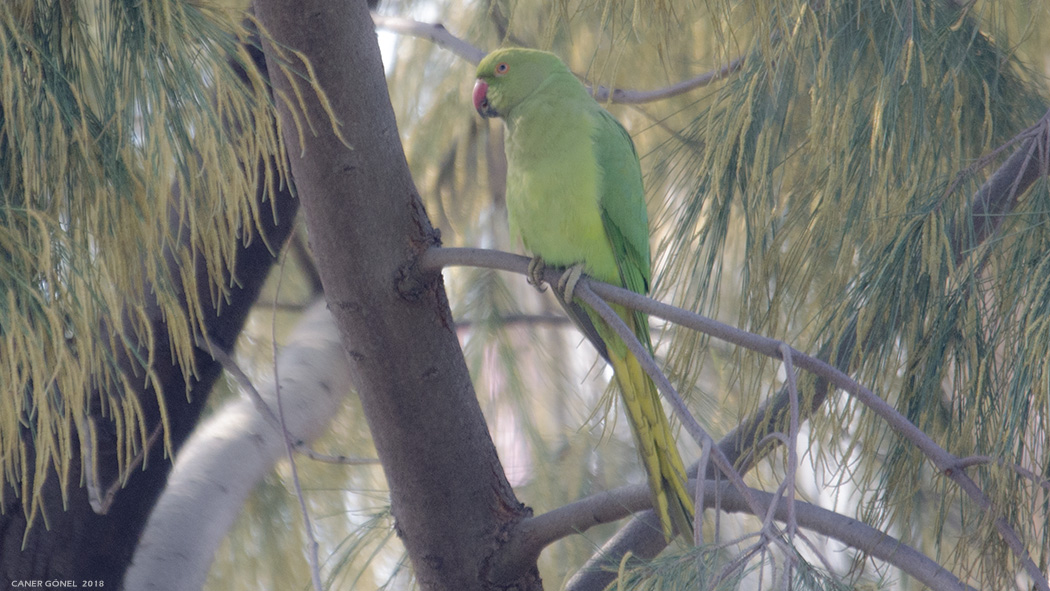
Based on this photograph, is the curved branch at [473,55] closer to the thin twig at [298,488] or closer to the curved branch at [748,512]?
the thin twig at [298,488]

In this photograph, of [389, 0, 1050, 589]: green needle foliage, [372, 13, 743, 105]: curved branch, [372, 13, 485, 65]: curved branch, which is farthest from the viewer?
[372, 13, 485, 65]: curved branch

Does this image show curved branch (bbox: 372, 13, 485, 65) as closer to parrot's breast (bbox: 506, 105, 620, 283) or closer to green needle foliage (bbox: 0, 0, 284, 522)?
parrot's breast (bbox: 506, 105, 620, 283)

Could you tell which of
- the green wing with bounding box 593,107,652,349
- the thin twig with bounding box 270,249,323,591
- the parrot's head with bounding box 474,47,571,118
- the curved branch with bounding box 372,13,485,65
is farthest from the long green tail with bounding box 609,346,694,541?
the curved branch with bounding box 372,13,485,65

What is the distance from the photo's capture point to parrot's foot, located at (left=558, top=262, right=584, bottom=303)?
1.62 m

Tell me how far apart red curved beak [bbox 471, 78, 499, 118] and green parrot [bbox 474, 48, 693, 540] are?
5 centimetres

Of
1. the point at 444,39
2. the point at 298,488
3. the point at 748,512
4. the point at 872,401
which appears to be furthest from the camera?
the point at 444,39

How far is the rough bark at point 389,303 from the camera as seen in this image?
4.28 ft

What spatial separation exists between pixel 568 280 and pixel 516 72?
20.7 inches

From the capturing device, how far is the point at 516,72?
1.91 metres

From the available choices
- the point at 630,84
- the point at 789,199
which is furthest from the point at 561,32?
the point at 789,199

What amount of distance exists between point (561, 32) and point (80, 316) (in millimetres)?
1857

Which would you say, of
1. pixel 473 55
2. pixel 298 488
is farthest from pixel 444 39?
pixel 298 488

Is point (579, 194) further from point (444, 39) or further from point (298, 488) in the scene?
point (298, 488)

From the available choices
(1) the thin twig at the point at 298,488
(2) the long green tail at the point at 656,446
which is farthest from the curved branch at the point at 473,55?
(1) the thin twig at the point at 298,488
